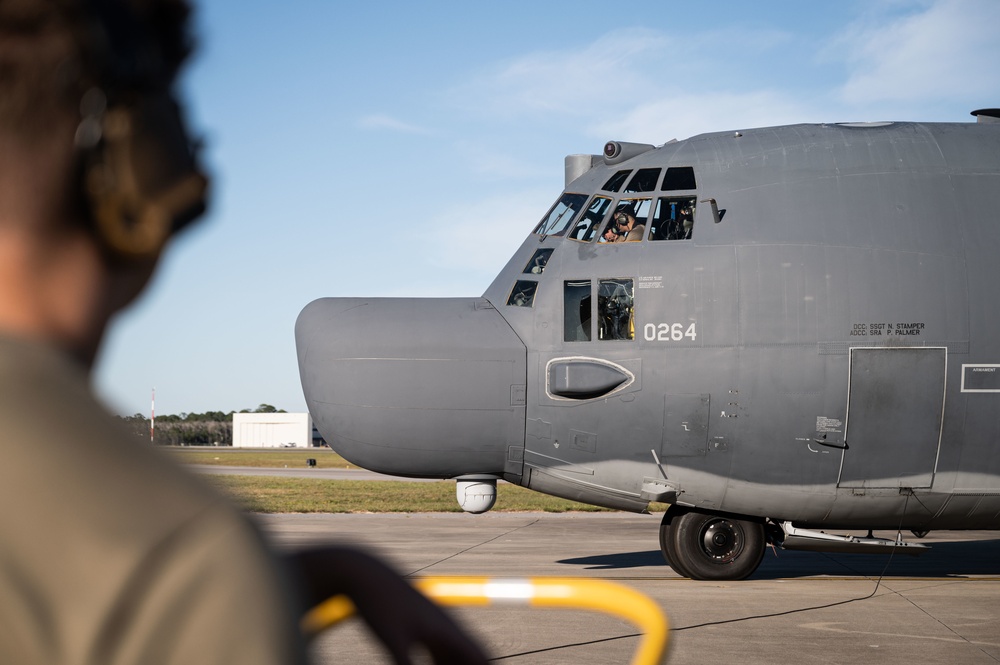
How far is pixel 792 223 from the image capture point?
10508 millimetres

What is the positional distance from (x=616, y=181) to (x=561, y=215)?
2.52ft

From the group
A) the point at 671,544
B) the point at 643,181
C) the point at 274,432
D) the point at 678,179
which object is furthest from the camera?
the point at 274,432

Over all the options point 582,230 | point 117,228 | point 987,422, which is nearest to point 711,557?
point 987,422

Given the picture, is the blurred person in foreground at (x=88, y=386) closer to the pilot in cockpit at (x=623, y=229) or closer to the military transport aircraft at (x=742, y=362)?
the military transport aircraft at (x=742, y=362)

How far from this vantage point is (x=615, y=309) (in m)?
10.7

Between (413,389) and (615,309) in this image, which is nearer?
(413,389)

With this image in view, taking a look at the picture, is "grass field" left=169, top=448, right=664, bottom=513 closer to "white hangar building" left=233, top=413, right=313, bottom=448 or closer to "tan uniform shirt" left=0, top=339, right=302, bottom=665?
"tan uniform shirt" left=0, top=339, right=302, bottom=665

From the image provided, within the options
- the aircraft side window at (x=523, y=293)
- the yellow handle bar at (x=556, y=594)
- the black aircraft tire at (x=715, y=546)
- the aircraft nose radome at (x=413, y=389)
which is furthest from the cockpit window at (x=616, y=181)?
the yellow handle bar at (x=556, y=594)

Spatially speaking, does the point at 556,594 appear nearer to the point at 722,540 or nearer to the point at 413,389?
the point at 413,389

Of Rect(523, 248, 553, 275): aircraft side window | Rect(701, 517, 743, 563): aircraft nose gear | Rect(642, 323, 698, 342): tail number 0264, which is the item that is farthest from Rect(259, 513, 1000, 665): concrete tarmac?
Rect(523, 248, 553, 275): aircraft side window

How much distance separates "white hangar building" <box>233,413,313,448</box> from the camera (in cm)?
9838

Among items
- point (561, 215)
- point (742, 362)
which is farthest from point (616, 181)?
point (742, 362)

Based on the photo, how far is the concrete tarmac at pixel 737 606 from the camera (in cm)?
814

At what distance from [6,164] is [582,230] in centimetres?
1060
